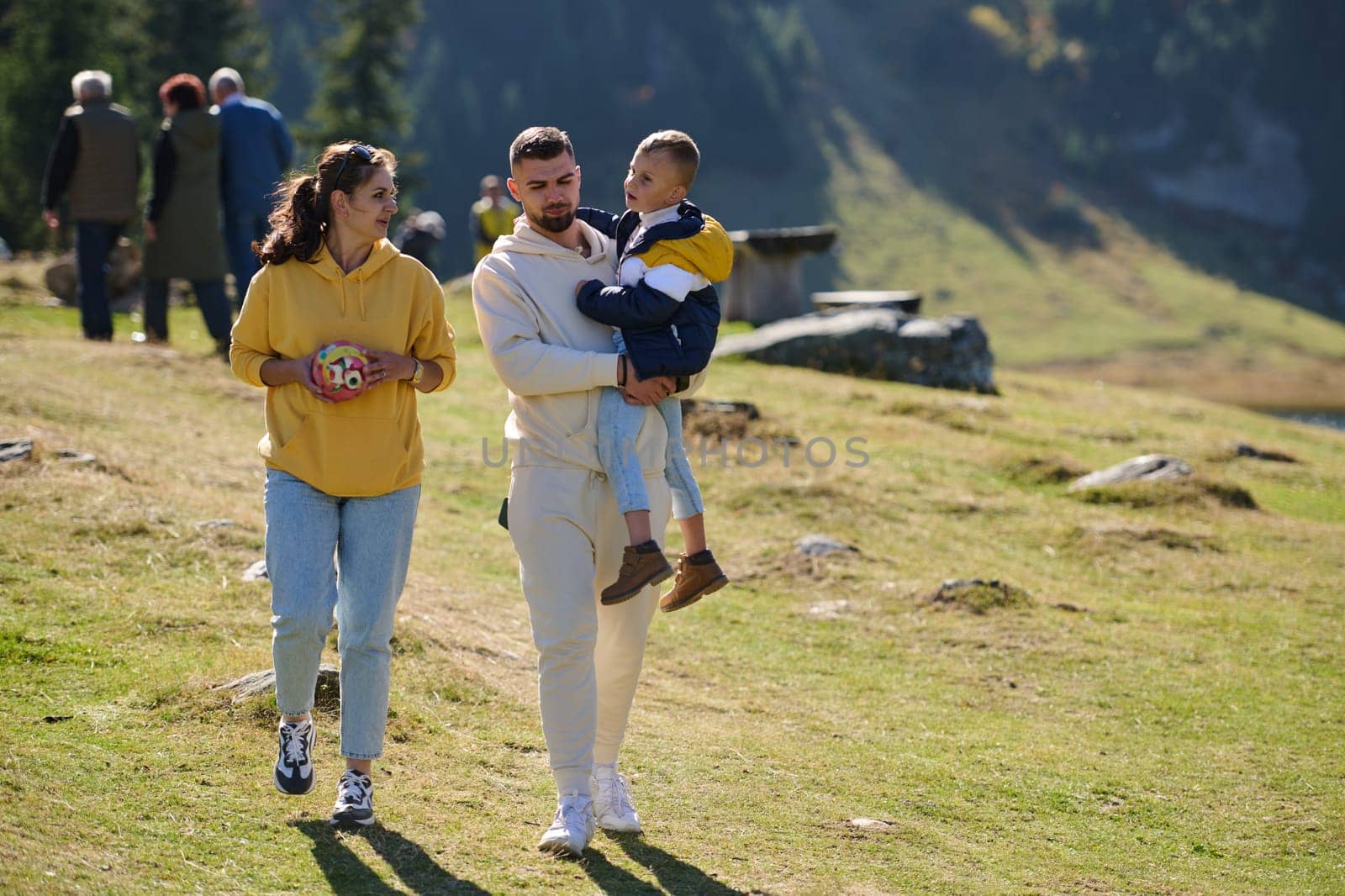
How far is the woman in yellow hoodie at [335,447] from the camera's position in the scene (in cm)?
422

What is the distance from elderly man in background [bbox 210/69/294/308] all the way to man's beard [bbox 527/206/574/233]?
7740mm

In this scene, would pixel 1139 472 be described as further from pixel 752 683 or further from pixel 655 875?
pixel 655 875

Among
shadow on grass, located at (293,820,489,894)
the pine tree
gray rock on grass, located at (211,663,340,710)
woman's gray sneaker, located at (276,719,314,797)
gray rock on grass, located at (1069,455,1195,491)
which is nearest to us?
shadow on grass, located at (293,820,489,894)

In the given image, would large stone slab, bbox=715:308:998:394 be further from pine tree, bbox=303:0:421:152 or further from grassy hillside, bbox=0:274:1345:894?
pine tree, bbox=303:0:421:152

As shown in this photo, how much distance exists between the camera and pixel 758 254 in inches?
787

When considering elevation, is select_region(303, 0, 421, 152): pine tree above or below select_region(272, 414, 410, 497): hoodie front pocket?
above

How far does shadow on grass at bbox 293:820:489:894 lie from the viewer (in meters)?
3.95

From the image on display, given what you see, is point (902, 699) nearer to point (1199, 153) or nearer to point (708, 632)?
point (708, 632)

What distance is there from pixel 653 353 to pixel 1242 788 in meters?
3.22

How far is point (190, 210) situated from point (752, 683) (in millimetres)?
7207

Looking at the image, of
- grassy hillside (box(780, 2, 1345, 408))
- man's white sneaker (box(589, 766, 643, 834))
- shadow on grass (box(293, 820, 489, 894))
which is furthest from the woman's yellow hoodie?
grassy hillside (box(780, 2, 1345, 408))

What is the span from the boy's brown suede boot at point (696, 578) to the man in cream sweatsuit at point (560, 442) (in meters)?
0.15

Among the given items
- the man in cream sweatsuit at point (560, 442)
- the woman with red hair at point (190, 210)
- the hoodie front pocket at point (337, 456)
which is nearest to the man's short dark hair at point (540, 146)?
the man in cream sweatsuit at point (560, 442)

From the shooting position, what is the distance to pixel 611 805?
454 centimetres
